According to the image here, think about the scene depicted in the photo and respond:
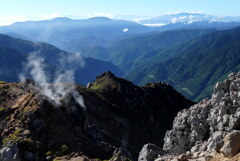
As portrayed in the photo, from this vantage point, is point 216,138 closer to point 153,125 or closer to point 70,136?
point 70,136

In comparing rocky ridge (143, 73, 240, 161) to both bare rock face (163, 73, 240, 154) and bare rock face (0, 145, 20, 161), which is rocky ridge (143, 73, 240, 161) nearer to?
bare rock face (163, 73, 240, 154)

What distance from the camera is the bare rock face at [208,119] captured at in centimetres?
3803

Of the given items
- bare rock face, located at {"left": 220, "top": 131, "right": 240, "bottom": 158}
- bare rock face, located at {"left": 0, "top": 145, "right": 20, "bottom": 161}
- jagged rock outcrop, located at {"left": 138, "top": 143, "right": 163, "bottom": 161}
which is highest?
bare rock face, located at {"left": 220, "top": 131, "right": 240, "bottom": 158}

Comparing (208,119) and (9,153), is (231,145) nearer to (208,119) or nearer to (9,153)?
(208,119)

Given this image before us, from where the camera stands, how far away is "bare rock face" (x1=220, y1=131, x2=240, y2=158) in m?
22.0

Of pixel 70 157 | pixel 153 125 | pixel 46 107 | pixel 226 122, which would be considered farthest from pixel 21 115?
pixel 153 125

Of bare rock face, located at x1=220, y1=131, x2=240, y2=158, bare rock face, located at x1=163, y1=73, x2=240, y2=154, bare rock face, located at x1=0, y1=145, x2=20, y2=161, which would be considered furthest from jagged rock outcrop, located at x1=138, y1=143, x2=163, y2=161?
bare rock face, located at x1=220, y1=131, x2=240, y2=158

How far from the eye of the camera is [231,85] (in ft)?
138

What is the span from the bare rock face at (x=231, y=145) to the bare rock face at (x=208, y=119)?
12358 millimetres

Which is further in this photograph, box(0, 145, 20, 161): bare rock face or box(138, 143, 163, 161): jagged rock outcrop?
box(138, 143, 163, 161): jagged rock outcrop

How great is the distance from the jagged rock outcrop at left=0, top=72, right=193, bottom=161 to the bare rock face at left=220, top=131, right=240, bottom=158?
73.2 feet

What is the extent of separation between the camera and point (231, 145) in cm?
2233

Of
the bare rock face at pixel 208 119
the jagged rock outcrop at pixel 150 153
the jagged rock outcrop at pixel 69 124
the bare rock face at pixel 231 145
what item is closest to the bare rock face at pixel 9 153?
the jagged rock outcrop at pixel 69 124

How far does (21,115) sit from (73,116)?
13.2 m
